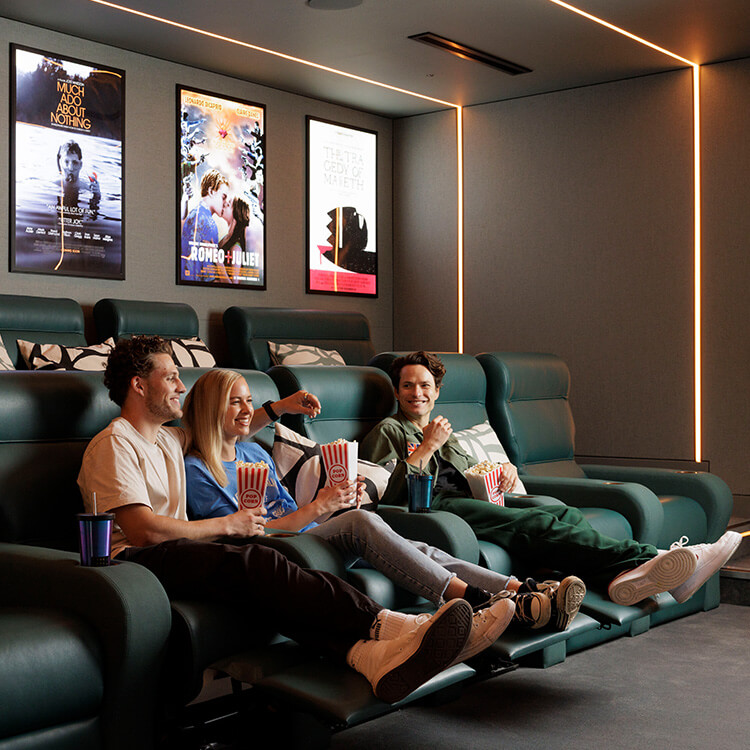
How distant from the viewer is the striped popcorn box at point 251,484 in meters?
2.60

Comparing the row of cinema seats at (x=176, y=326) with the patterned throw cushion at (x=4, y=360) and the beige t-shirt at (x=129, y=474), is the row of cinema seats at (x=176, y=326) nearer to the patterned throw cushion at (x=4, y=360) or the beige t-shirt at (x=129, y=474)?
the patterned throw cushion at (x=4, y=360)

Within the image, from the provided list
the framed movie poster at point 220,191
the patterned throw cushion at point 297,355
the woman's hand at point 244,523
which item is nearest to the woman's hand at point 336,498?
the woman's hand at point 244,523

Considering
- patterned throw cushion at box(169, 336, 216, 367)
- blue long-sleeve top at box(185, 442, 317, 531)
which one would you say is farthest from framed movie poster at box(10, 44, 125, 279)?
blue long-sleeve top at box(185, 442, 317, 531)

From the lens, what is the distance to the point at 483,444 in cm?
415

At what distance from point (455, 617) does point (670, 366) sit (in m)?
4.02

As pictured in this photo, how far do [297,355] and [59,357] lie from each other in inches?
56.9

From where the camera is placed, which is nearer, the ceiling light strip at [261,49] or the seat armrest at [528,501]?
the seat armrest at [528,501]

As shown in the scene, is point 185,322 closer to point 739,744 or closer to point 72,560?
point 72,560

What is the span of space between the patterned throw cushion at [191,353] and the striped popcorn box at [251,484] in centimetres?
243

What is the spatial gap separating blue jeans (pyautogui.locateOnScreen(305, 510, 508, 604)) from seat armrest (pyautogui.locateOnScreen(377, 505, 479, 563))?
0.17 meters

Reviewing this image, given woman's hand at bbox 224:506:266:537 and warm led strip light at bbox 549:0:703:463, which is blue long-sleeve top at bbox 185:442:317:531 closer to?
woman's hand at bbox 224:506:266:537

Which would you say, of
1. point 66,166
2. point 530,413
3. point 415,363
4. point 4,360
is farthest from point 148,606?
point 66,166

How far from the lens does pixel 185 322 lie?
17.4 feet

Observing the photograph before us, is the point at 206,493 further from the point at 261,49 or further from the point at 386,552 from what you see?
the point at 261,49
